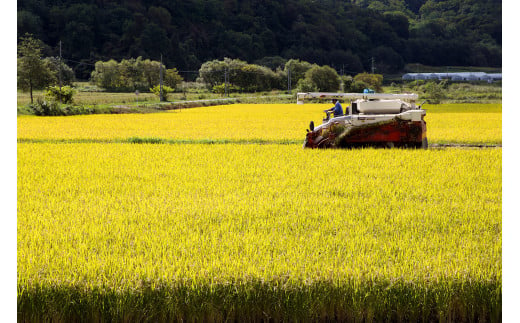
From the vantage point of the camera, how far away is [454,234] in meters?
6.39

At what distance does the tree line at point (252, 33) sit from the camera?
288 feet

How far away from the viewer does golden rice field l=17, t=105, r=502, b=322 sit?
15.1 feet

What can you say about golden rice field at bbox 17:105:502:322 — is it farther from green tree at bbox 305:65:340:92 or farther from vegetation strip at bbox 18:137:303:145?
green tree at bbox 305:65:340:92

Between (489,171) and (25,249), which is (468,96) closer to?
(489,171)

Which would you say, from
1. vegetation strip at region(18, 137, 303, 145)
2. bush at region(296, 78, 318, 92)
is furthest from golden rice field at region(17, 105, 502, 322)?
bush at region(296, 78, 318, 92)

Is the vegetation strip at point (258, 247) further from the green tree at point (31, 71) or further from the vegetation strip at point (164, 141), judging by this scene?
the green tree at point (31, 71)

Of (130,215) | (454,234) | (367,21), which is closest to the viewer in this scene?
(454,234)

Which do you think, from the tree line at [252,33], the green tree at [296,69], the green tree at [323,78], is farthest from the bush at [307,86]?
the tree line at [252,33]

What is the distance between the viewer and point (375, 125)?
15273mm

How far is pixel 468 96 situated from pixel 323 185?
59560 millimetres

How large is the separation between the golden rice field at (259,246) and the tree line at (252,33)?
74.0 metres

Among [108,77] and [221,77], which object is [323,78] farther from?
[108,77]
